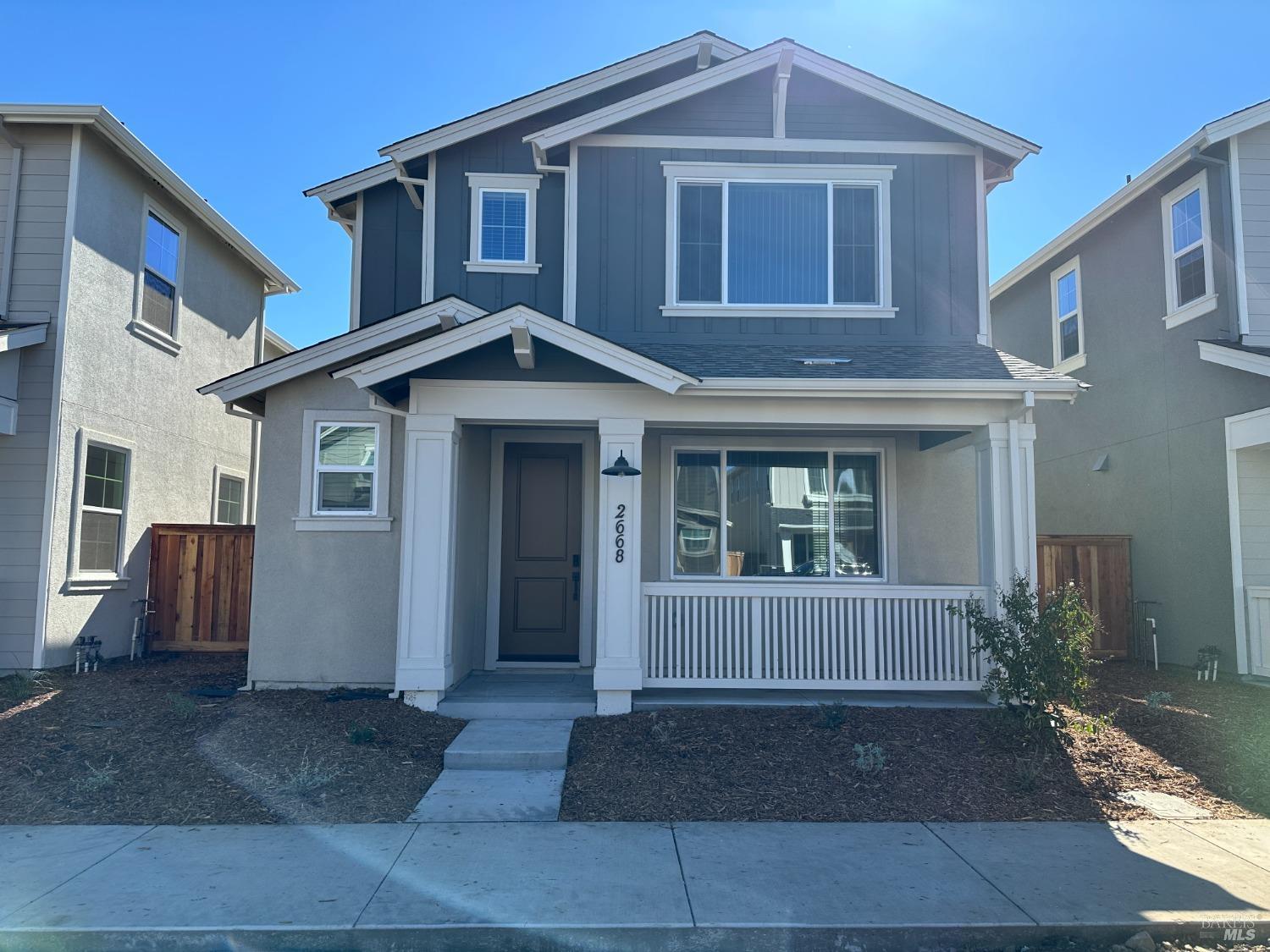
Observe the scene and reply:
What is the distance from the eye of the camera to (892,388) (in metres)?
8.00

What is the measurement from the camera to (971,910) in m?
4.44

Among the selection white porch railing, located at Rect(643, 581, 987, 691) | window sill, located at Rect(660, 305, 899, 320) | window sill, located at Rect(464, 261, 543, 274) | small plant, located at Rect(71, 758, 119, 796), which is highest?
window sill, located at Rect(464, 261, 543, 274)

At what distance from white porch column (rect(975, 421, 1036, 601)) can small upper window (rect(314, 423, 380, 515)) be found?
5864 mm

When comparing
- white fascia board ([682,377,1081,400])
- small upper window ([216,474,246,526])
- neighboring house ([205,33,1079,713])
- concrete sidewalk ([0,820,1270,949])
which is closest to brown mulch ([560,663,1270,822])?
concrete sidewalk ([0,820,1270,949])

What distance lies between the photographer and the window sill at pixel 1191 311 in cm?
1065

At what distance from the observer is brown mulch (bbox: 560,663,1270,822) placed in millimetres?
6000

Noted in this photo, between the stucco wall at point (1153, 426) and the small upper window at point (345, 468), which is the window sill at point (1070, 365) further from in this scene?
the small upper window at point (345, 468)

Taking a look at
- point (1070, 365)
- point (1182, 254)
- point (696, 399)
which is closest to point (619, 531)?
point (696, 399)

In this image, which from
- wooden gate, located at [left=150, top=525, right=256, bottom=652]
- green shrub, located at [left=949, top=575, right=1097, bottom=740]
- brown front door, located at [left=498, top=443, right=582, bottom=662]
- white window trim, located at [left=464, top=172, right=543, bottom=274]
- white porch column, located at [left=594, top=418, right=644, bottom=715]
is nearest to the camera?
green shrub, located at [left=949, top=575, right=1097, bottom=740]

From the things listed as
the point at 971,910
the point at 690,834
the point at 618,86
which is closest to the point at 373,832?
the point at 690,834

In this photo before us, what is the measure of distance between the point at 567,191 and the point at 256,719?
6.10 meters

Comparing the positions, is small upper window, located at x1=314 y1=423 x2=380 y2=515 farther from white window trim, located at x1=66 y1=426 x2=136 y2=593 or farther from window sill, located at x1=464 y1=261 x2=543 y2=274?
white window trim, located at x1=66 y1=426 x2=136 y2=593

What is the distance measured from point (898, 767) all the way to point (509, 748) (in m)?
2.91

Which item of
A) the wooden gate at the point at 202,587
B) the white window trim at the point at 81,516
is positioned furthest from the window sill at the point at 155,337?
the wooden gate at the point at 202,587
